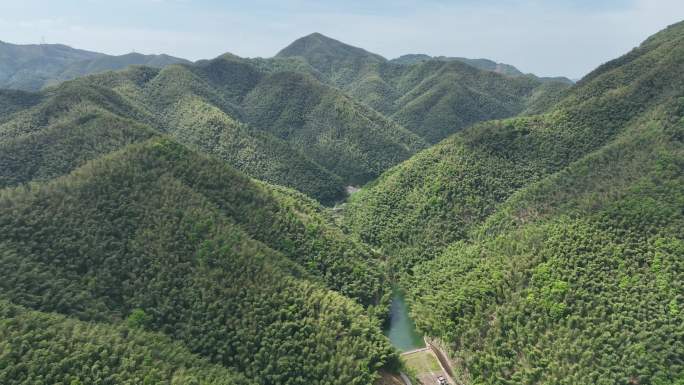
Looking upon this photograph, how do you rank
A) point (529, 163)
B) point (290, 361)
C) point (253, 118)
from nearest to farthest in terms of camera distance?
1. point (290, 361)
2. point (529, 163)
3. point (253, 118)

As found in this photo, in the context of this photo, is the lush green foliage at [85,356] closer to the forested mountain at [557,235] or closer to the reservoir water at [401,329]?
the reservoir water at [401,329]

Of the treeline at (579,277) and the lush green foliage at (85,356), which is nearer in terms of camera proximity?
the lush green foliage at (85,356)

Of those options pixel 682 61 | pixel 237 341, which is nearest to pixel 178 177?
pixel 237 341

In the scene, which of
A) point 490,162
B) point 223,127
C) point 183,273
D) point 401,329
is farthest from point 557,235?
point 223,127

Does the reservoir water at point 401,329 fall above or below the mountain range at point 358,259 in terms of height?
below

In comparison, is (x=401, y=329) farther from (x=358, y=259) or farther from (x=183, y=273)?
(x=183, y=273)

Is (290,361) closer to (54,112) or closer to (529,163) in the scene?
(529,163)

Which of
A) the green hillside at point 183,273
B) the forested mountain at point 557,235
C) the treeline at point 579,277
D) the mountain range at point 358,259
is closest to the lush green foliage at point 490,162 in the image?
the forested mountain at point 557,235
